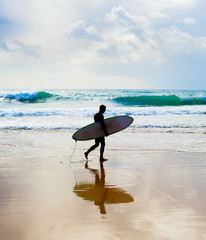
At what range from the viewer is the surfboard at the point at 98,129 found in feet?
24.2

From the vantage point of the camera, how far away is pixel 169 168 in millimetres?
6285

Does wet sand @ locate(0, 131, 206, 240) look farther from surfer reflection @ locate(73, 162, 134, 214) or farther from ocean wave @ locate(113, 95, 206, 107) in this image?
ocean wave @ locate(113, 95, 206, 107)

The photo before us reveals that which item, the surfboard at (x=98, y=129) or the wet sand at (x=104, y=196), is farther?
the surfboard at (x=98, y=129)

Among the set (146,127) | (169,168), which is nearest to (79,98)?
(146,127)

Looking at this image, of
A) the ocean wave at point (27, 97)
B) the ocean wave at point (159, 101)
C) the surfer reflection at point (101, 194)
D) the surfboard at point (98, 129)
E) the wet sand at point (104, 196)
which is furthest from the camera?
the ocean wave at point (159, 101)

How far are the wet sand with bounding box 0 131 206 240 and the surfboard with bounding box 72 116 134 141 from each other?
611mm

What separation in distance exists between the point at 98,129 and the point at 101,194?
2865mm

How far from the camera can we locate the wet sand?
331cm

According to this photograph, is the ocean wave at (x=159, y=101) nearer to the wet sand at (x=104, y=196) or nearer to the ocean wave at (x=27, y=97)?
the ocean wave at (x=27, y=97)

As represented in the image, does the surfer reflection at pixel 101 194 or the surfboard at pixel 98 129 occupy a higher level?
the surfboard at pixel 98 129

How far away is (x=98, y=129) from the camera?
7367mm

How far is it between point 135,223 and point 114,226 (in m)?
0.27

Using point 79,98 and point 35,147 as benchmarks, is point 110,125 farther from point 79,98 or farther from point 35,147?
point 79,98

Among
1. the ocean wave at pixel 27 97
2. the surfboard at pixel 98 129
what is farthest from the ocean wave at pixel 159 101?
the surfboard at pixel 98 129
